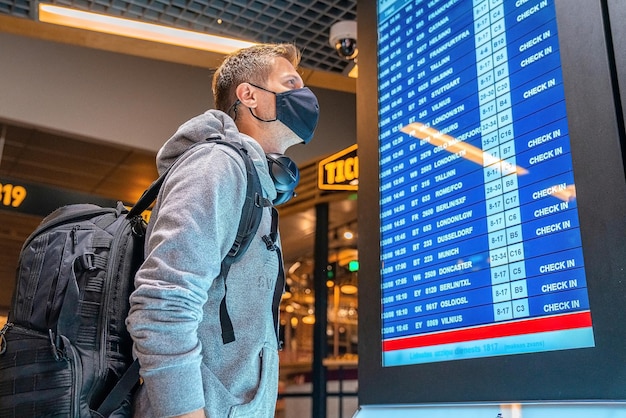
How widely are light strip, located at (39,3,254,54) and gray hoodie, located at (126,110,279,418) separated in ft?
7.17

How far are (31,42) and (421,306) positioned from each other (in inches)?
173

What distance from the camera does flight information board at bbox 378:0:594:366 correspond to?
4.85 feet

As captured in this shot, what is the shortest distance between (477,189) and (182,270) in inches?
36.0

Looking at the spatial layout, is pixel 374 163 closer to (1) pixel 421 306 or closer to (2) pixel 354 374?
(1) pixel 421 306

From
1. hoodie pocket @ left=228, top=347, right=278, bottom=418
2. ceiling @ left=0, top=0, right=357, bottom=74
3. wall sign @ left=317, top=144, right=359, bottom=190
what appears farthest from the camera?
wall sign @ left=317, top=144, right=359, bottom=190

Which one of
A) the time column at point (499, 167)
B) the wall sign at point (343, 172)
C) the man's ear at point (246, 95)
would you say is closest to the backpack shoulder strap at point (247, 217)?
the man's ear at point (246, 95)

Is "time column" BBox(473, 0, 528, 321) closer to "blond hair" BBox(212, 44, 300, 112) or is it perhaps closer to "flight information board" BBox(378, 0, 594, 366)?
"flight information board" BBox(378, 0, 594, 366)

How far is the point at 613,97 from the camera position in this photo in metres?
1.39

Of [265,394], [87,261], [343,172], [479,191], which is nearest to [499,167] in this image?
[479,191]

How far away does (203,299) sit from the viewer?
1.20 m

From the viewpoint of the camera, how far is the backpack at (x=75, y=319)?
1151mm

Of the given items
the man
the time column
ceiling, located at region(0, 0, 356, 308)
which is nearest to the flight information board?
the time column

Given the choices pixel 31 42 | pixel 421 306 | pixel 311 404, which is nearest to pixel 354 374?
pixel 311 404

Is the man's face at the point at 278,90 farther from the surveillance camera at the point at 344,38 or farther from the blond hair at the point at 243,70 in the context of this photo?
the surveillance camera at the point at 344,38
